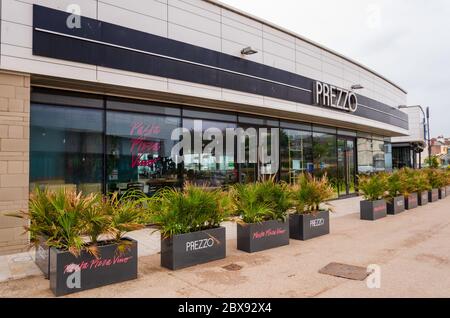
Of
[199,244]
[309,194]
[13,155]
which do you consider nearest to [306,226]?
[309,194]

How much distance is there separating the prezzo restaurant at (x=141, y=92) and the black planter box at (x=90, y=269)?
10.3ft

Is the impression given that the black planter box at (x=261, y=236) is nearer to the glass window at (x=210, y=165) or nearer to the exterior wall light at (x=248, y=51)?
the glass window at (x=210, y=165)

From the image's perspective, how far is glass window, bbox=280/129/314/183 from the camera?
14.3m

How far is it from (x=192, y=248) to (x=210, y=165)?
577 centimetres

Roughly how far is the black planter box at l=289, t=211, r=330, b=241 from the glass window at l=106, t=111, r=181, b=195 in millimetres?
3965

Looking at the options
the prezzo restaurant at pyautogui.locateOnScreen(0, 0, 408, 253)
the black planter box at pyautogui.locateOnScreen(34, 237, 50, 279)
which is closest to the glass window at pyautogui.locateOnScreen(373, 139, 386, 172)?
the prezzo restaurant at pyautogui.locateOnScreen(0, 0, 408, 253)

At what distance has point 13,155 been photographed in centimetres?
701

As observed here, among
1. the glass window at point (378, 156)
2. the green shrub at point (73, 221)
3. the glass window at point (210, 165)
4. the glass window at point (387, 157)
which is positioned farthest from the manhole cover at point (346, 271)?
the glass window at point (387, 157)

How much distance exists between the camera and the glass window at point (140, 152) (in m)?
9.23

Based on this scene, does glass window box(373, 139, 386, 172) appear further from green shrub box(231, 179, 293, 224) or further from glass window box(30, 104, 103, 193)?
glass window box(30, 104, 103, 193)

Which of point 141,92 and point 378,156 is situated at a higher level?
point 141,92

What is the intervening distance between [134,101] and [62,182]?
2.95 meters

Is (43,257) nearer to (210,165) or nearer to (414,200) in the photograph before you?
(210,165)
